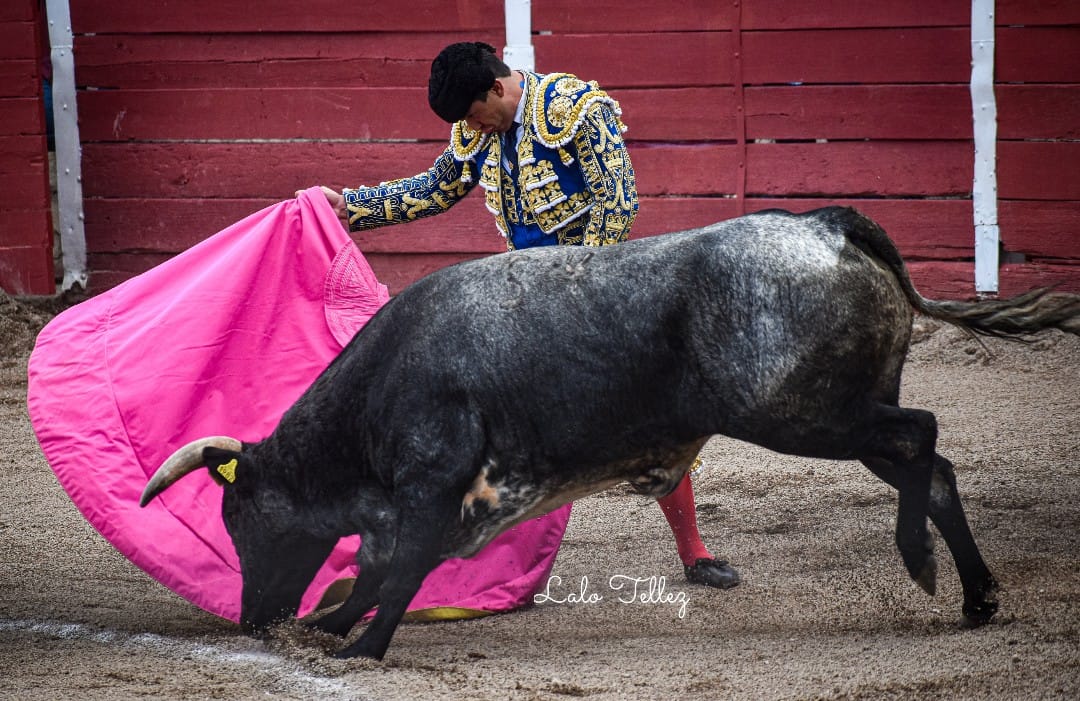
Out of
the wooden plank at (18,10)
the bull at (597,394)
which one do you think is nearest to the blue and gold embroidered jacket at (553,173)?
the bull at (597,394)

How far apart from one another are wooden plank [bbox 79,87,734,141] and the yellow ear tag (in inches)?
143

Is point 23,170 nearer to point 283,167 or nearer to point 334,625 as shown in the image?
point 283,167

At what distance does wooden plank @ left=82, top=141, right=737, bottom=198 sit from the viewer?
6.36m

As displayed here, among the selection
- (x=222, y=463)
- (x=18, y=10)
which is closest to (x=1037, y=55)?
(x=222, y=463)

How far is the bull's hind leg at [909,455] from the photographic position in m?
2.85

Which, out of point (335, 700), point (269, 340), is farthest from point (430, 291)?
point (335, 700)

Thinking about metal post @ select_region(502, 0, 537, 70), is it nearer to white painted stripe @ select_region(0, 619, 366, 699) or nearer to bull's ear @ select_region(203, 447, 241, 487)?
bull's ear @ select_region(203, 447, 241, 487)

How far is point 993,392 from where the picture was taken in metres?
5.55

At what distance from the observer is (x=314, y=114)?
257 inches

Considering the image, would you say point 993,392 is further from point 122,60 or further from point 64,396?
point 122,60

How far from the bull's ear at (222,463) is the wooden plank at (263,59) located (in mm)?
3699

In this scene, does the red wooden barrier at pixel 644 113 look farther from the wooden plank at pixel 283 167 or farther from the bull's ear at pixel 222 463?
the bull's ear at pixel 222 463

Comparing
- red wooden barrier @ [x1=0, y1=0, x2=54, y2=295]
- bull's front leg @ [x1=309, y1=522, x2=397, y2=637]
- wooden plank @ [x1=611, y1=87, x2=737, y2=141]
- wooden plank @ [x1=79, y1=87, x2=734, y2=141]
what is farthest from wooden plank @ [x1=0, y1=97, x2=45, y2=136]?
bull's front leg @ [x1=309, y1=522, x2=397, y2=637]

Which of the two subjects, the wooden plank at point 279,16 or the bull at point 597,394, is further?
the wooden plank at point 279,16
